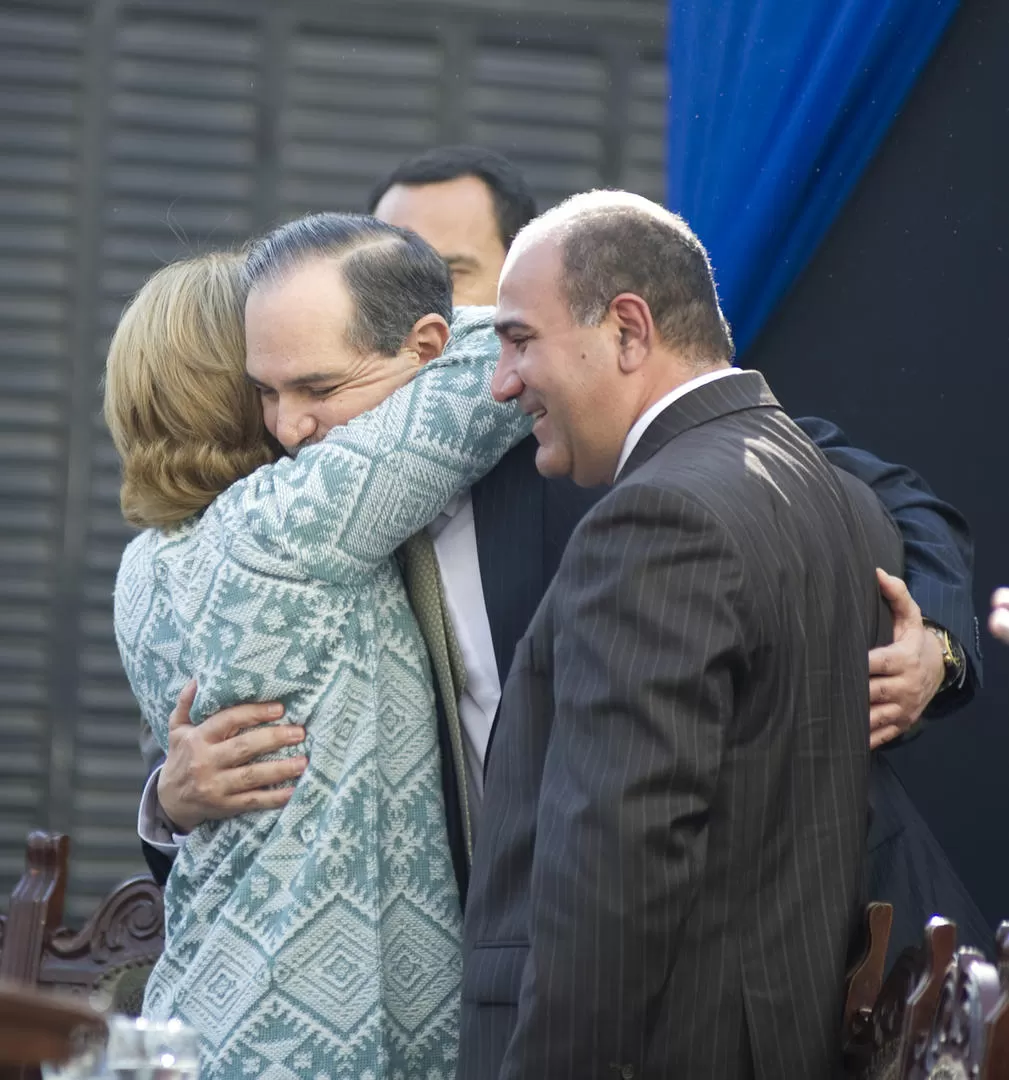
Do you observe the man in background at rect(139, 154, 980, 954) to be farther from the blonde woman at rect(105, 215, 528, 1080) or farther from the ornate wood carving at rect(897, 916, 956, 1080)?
the ornate wood carving at rect(897, 916, 956, 1080)

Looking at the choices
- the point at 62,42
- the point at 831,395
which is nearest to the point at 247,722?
the point at 831,395

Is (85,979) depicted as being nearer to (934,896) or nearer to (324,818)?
(324,818)

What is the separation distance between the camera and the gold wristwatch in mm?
2398

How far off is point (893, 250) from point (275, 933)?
182cm

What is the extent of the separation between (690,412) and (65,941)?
65.3 inches

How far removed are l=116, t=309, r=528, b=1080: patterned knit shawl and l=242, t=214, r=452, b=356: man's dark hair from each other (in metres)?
0.10

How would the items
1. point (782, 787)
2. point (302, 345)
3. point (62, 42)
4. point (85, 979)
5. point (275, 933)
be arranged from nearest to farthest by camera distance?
1. point (782, 787)
2. point (275, 933)
3. point (302, 345)
4. point (85, 979)
5. point (62, 42)

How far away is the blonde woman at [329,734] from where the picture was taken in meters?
2.10

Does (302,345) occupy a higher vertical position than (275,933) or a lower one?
higher

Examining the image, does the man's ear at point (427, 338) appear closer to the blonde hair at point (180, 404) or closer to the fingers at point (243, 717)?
the blonde hair at point (180, 404)

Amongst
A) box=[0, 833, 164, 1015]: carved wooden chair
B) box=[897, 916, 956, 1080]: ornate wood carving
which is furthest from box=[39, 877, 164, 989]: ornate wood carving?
box=[897, 916, 956, 1080]: ornate wood carving

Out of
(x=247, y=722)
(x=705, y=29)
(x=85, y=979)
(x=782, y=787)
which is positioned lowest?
(x=85, y=979)

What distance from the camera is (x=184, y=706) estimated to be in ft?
7.55

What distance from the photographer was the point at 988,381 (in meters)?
3.15
